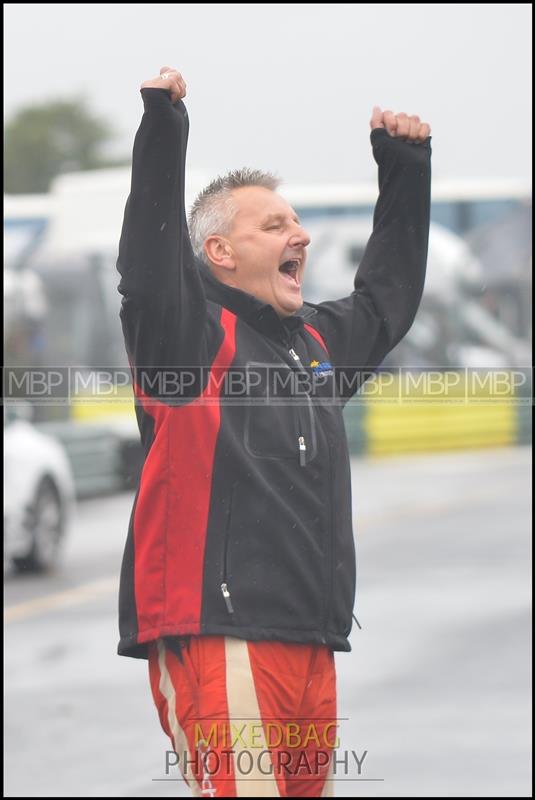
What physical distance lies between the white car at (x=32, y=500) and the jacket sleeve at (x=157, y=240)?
27.9ft

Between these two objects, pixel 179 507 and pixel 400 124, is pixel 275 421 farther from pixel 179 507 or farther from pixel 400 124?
pixel 400 124

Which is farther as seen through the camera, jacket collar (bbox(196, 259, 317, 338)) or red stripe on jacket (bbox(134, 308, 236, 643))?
jacket collar (bbox(196, 259, 317, 338))

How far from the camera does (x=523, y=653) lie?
7.97 metres

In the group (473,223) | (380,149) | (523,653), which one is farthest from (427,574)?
(473,223)

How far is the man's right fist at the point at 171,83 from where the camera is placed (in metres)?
3.00

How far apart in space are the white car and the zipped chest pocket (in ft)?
27.5

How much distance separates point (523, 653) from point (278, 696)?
16.6ft

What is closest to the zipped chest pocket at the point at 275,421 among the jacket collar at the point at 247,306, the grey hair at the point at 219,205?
the jacket collar at the point at 247,306

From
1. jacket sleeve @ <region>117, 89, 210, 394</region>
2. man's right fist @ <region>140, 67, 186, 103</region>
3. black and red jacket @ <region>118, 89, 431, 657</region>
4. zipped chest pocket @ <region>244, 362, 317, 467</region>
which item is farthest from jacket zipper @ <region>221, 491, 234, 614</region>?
man's right fist @ <region>140, 67, 186, 103</region>

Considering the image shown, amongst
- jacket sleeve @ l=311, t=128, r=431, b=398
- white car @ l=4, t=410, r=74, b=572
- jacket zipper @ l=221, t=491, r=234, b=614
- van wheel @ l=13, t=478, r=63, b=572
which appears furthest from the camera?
van wheel @ l=13, t=478, r=63, b=572

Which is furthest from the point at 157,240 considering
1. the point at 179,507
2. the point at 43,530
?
the point at 43,530

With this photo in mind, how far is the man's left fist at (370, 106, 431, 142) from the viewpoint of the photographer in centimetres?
367

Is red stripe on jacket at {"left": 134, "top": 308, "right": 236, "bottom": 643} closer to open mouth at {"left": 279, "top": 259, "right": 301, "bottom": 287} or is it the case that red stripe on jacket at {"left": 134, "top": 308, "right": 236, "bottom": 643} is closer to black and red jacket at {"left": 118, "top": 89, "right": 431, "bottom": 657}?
black and red jacket at {"left": 118, "top": 89, "right": 431, "bottom": 657}

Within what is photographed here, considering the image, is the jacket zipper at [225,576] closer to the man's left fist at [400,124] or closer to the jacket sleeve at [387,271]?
the jacket sleeve at [387,271]
